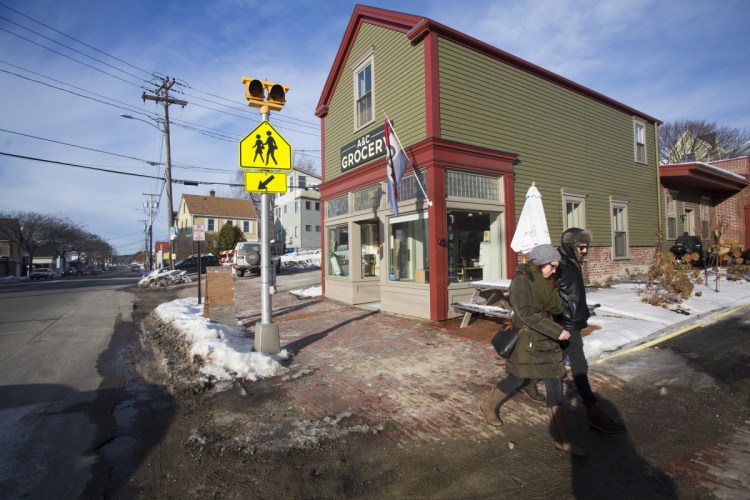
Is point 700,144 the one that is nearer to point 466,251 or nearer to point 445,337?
point 466,251

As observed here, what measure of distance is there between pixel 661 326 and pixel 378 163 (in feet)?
22.3

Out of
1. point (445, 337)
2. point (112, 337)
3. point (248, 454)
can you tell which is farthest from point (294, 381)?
point (112, 337)

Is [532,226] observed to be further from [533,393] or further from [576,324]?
[576,324]

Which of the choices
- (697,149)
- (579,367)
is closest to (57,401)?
(579,367)

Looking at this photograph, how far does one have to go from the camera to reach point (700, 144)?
35.7 m

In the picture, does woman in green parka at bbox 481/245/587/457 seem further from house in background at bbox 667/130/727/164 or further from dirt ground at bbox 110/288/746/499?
house in background at bbox 667/130/727/164

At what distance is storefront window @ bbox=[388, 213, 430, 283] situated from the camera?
8945 millimetres

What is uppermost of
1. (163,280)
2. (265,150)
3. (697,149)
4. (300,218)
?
(697,149)

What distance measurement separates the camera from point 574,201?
12.1 meters

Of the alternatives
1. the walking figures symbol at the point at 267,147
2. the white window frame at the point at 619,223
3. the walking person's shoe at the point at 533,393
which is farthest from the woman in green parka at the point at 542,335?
the white window frame at the point at 619,223

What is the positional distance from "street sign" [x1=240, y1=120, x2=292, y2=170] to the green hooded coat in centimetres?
433

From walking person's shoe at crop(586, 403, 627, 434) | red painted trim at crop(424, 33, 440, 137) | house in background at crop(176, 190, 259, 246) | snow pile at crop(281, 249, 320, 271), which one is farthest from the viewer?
house in background at crop(176, 190, 259, 246)

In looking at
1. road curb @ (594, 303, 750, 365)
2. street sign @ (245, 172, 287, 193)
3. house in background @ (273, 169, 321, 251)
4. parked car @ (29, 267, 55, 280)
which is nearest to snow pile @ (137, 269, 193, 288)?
house in background @ (273, 169, 321, 251)

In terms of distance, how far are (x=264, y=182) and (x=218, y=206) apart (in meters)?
54.0
